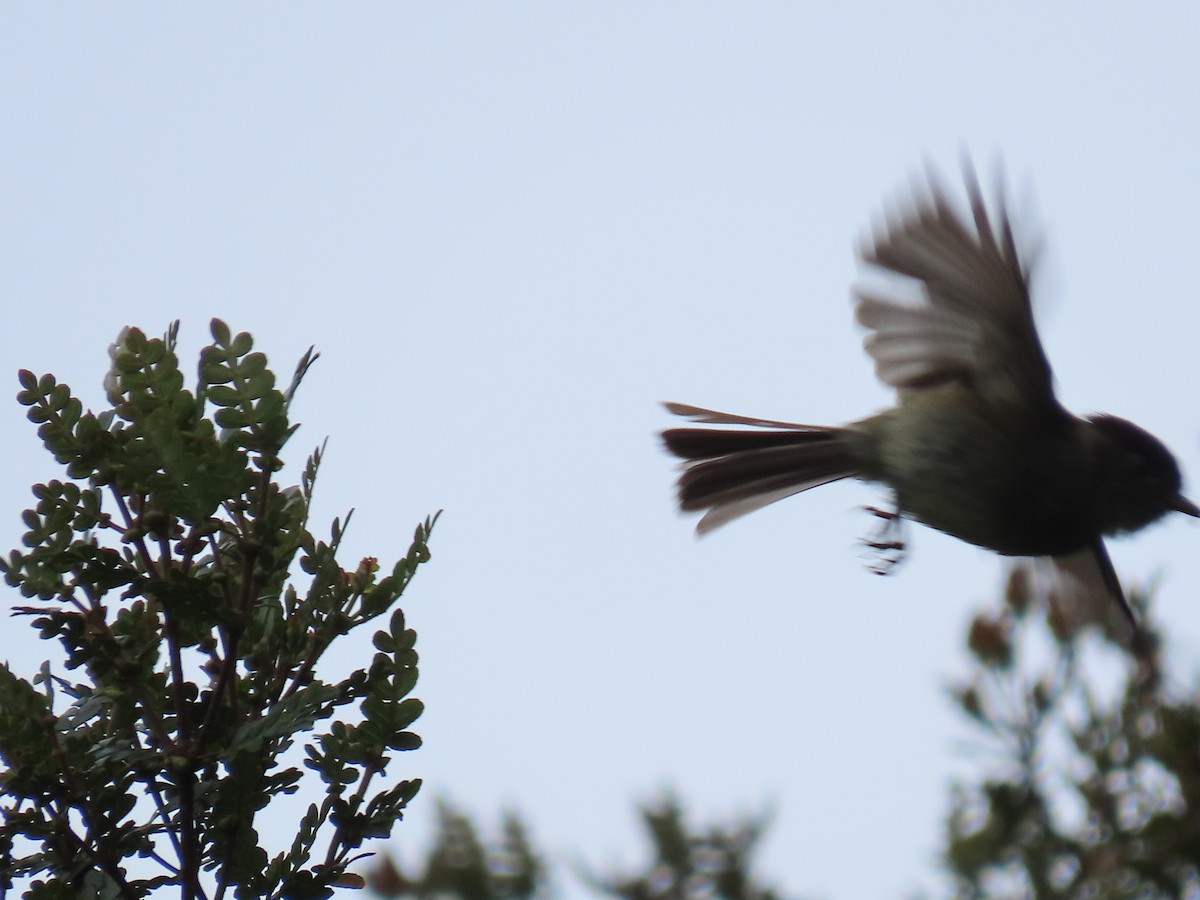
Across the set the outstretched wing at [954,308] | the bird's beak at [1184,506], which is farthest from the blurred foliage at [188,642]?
the bird's beak at [1184,506]

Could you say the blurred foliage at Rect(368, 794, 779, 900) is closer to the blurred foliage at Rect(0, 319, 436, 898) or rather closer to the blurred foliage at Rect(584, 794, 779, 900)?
the blurred foliage at Rect(584, 794, 779, 900)

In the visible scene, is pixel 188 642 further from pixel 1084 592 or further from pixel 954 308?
pixel 1084 592

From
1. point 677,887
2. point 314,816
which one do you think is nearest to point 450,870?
point 677,887

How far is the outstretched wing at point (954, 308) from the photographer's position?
369 cm

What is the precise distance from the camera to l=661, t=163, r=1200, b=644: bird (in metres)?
3.72

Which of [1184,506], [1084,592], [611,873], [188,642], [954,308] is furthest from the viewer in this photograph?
[611,873]

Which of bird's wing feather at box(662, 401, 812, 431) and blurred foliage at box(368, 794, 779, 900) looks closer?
bird's wing feather at box(662, 401, 812, 431)

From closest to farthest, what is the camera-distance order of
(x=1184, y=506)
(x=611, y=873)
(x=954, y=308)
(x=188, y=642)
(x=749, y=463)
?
(x=188, y=642)
(x=954, y=308)
(x=1184, y=506)
(x=749, y=463)
(x=611, y=873)

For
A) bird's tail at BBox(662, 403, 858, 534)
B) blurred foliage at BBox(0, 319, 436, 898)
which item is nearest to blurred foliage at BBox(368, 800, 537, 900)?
bird's tail at BBox(662, 403, 858, 534)

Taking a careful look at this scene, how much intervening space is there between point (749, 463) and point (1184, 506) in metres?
1.30

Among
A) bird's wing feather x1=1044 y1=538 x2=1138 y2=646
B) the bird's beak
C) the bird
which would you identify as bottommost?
bird's wing feather x1=1044 y1=538 x2=1138 y2=646

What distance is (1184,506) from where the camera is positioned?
417cm

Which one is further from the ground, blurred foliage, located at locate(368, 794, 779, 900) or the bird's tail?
the bird's tail

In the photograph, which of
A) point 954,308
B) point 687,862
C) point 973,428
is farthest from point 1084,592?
point 687,862
